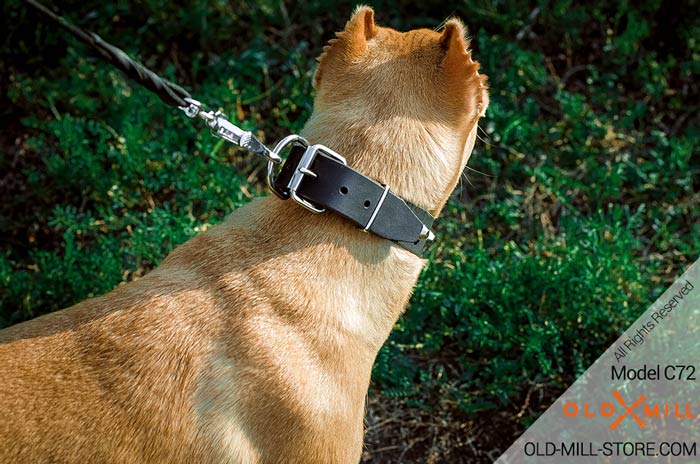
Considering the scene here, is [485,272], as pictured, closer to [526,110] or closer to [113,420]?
[526,110]

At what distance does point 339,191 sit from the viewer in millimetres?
2490

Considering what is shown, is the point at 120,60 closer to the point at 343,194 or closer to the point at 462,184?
the point at 343,194

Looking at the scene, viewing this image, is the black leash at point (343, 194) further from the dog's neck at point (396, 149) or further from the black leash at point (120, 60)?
the black leash at point (120, 60)

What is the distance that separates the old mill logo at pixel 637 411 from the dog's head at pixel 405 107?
1569 millimetres

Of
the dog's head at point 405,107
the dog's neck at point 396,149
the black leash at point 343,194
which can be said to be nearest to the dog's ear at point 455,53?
the dog's head at point 405,107

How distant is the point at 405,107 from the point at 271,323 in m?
0.82

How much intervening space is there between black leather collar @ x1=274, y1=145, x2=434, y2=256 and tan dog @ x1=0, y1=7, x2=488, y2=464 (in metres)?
0.09

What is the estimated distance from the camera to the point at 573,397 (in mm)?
3801

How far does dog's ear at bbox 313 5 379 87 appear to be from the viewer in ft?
8.94

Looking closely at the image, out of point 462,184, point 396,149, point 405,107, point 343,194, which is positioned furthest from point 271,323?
point 462,184

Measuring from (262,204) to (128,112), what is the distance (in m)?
2.35

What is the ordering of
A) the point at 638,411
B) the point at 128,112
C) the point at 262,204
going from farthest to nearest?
the point at 128,112, the point at 638,411, the point at 262,204

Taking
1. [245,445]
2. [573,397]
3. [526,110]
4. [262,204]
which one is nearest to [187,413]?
[245,445]

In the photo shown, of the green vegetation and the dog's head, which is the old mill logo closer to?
the green vegetation
